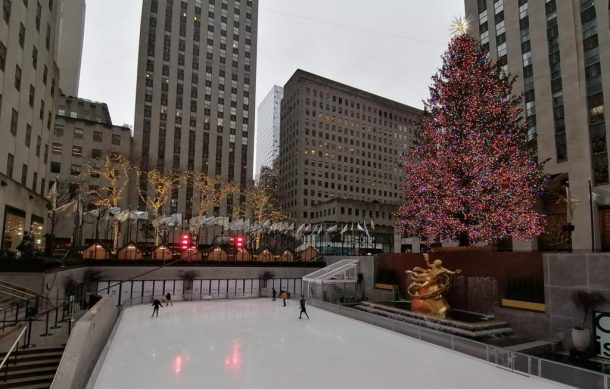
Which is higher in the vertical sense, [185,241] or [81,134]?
[81,134]

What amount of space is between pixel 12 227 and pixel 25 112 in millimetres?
8844

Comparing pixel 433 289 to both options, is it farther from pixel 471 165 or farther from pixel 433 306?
pixel 471 165

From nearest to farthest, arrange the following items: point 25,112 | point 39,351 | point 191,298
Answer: point 39,351 < point 25,112 < point 191,298

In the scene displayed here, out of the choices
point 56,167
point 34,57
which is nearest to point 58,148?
point 56,167

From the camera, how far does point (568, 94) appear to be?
3484 cm

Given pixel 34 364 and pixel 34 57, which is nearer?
pixel 34 364

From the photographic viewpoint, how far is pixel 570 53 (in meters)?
34.9

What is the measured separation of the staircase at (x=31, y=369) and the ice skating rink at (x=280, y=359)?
1586 millimetres

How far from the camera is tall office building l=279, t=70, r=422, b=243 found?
383 feet

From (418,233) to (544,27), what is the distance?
26269 millimetres

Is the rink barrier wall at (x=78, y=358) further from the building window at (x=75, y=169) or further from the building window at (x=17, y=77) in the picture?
the building window at (x=75, y=169)

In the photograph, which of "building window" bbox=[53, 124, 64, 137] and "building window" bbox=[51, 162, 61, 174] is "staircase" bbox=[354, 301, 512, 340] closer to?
"building window" bbox=[51, 162, 61, 174]

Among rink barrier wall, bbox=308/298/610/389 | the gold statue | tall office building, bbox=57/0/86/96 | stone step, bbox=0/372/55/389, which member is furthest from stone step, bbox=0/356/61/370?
tall office building, bbox=57/0/86/96

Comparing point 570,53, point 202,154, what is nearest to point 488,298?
point 570,53
